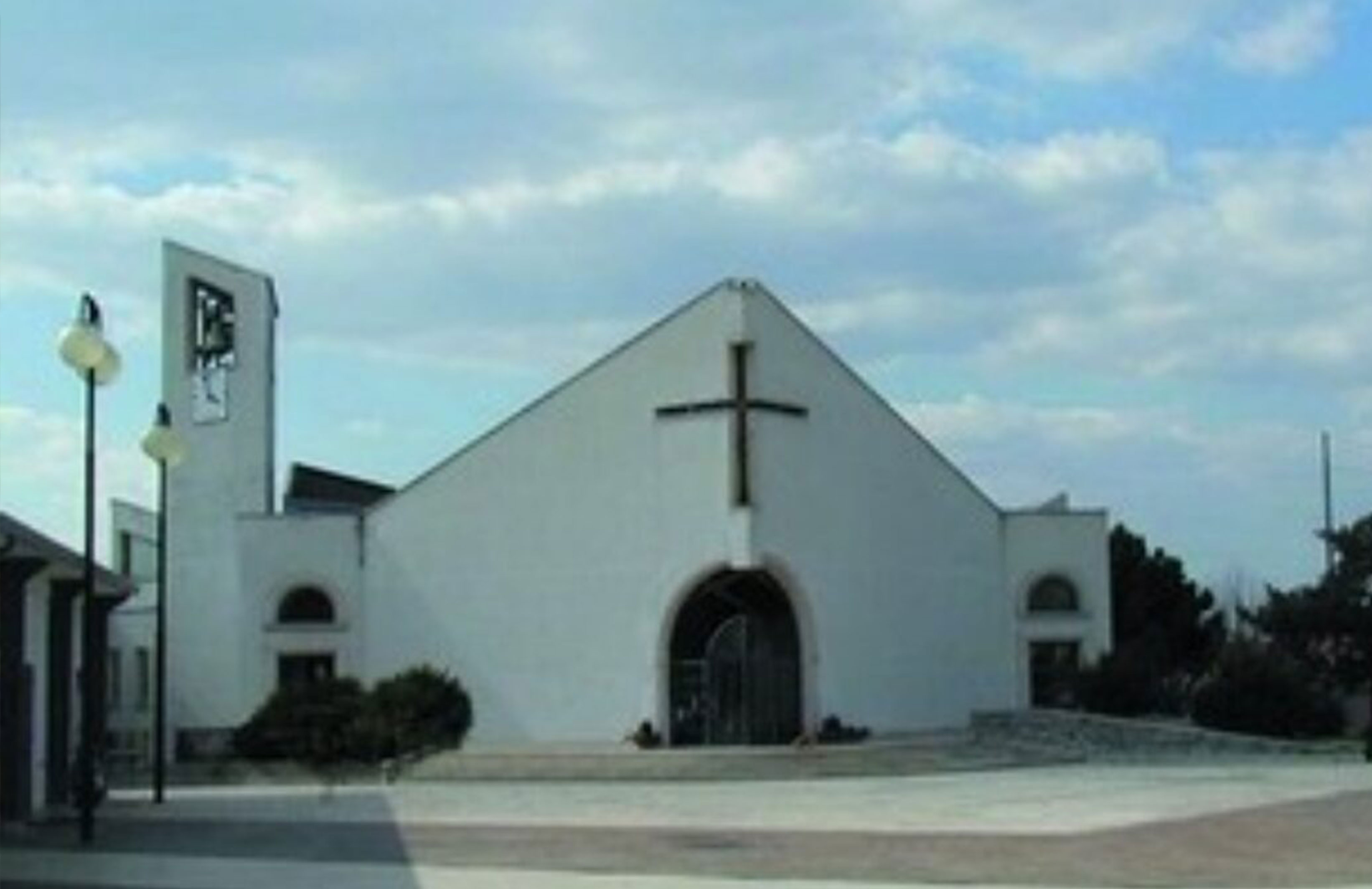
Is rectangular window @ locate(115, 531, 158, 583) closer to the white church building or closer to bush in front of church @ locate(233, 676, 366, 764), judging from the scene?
the white church building

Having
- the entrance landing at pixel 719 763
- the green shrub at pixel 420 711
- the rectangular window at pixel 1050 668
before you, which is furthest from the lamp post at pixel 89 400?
the rectangular window at pixel 1050 668

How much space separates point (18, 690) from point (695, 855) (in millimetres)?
11139

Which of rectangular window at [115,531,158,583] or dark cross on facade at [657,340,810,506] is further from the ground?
dark cross on facade at [657,340,810,506]

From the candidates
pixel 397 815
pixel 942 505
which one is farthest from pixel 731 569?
pixel 397 815

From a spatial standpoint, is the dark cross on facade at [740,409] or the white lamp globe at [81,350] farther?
the dark cross on facade at [740,409]

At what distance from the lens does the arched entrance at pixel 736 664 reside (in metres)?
56.4

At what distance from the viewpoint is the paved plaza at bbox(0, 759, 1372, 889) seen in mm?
20234

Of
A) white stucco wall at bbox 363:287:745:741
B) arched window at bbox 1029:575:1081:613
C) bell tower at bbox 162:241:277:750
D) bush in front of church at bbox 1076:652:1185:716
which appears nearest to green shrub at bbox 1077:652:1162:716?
bush in front of church at bbox 1076:652:1185:716

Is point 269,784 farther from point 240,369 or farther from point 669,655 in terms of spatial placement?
point 240,369

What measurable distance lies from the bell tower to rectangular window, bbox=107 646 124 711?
338cm

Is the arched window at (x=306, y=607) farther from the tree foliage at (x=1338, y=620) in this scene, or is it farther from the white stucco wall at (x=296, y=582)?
the tree foliage at (x=1338, y=620)

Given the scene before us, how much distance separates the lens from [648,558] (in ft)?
189

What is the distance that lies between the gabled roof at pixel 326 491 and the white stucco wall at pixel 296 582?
8.00m

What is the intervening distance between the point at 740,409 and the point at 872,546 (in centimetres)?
562
